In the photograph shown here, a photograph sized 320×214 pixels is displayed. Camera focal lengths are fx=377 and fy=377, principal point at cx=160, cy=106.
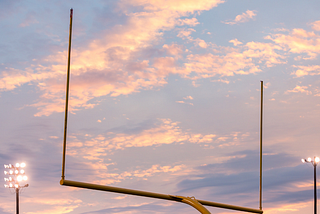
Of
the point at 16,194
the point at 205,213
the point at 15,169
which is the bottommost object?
the point at 205,213

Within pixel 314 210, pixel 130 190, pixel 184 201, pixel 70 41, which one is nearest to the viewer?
pixel 130 190

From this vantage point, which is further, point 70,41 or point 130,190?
point 70,41

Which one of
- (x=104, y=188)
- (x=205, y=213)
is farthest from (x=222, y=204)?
(x=104, y=188)

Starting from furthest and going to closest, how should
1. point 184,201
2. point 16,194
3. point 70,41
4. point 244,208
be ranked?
1. point 16,194
2. point 244,208
3. point 184,201
4. point 70,41

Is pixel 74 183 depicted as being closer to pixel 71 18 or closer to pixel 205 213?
pixel 205 213

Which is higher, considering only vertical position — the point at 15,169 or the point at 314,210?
the point at 15,169

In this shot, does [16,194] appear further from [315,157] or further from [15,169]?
[315,157]

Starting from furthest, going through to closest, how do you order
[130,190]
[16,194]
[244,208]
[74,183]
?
1. [16,194]
2. [244,208]
3. [130,190]
4. [74,183]

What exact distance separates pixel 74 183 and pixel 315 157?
23.4 metres

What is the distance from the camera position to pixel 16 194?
1066 inches

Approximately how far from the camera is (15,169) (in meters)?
27.4

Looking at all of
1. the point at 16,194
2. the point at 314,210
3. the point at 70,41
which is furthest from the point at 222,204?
the point at 16,194

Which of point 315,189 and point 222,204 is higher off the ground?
point 315,189

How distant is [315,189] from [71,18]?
2366 centimetres
